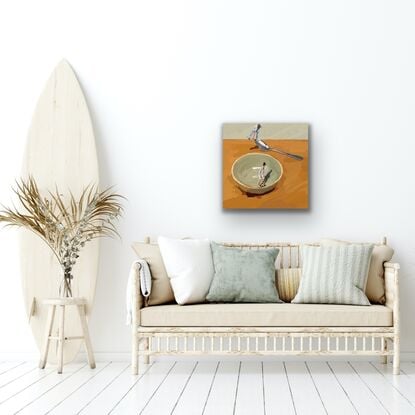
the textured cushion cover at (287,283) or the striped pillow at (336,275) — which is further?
the textured cushion cover at (287,283)

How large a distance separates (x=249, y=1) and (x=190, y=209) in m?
1.53

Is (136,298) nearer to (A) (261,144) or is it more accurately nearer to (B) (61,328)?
(B) (61,328)

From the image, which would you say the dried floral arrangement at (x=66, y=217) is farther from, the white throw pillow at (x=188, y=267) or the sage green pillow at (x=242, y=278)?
the sage green pillow at (x=242, y=278)

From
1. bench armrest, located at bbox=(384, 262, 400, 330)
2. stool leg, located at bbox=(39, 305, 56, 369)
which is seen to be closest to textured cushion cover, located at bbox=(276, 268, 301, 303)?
bench armrest, located at bbox=(384, 262, 400, 330)

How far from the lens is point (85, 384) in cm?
441

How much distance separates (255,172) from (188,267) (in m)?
0.88

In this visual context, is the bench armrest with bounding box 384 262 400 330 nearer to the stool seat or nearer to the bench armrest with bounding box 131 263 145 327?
the bench armrest with bounding box 131 263 145 327

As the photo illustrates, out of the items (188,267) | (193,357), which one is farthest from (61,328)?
(193,357)

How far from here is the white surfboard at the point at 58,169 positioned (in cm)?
528

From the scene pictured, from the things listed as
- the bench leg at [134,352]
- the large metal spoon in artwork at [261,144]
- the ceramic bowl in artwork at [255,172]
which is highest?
the large metal spoon in artwork at [261,144]

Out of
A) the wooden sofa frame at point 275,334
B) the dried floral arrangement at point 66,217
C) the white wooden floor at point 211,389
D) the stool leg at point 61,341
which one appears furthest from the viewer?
the dried floral arrangement at point 66,217

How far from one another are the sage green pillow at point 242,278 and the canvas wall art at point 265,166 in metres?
0.47

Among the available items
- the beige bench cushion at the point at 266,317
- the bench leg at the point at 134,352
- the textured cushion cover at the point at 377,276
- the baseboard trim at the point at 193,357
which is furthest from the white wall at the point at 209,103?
the beige bench cushion at the point at 266,317

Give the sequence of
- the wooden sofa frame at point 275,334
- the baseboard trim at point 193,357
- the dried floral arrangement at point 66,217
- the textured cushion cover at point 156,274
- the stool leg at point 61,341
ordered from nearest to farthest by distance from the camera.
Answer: the wooden sofa frame at point 275,334 < the stool leg at point 61,341 < the textured cushion cover at point 156,274 < the dried floral arrangement at point 66,217 < the baseboard trim at point 193,357
